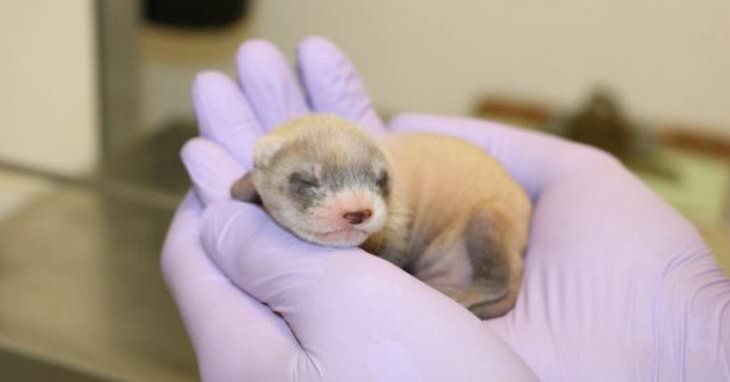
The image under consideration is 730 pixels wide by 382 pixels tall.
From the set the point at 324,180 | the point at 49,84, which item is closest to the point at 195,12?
the point at 49,84

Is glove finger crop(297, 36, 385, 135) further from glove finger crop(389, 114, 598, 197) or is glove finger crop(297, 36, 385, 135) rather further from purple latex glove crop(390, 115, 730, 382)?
purple latex glove crop(390, 115, 730, 382)

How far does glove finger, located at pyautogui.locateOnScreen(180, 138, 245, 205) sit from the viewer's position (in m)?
0.78

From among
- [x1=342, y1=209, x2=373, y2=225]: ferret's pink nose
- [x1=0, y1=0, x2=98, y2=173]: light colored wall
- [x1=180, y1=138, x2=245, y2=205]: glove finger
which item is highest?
[x1=342, y1=209, x2=373, y2=225]: ferret's pink nose

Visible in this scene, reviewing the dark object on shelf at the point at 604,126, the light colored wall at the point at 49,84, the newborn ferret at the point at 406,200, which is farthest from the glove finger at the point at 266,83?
the dark object on shelf at the point at 604,126

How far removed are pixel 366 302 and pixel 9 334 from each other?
1.84 ft

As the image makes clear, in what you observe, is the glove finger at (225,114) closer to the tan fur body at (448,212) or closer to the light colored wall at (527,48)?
the tan fur body at (448,212)

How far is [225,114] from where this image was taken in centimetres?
81

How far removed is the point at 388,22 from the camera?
1428 millimetres

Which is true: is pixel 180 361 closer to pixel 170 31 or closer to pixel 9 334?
pixel 9 334

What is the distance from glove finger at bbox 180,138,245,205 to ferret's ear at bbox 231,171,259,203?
0.10 feet

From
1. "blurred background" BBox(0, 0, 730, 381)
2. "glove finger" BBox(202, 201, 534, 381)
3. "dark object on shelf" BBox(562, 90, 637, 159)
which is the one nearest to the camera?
"glove finger" BBox(202, 201, 534, 381)

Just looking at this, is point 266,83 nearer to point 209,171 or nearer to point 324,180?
point 209,171

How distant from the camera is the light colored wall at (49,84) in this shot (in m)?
1.18

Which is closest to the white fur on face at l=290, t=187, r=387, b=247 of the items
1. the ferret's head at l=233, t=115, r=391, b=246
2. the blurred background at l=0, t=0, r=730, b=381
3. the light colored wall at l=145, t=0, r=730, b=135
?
the ferret's head at l=233, t=115, r=391, b=246
